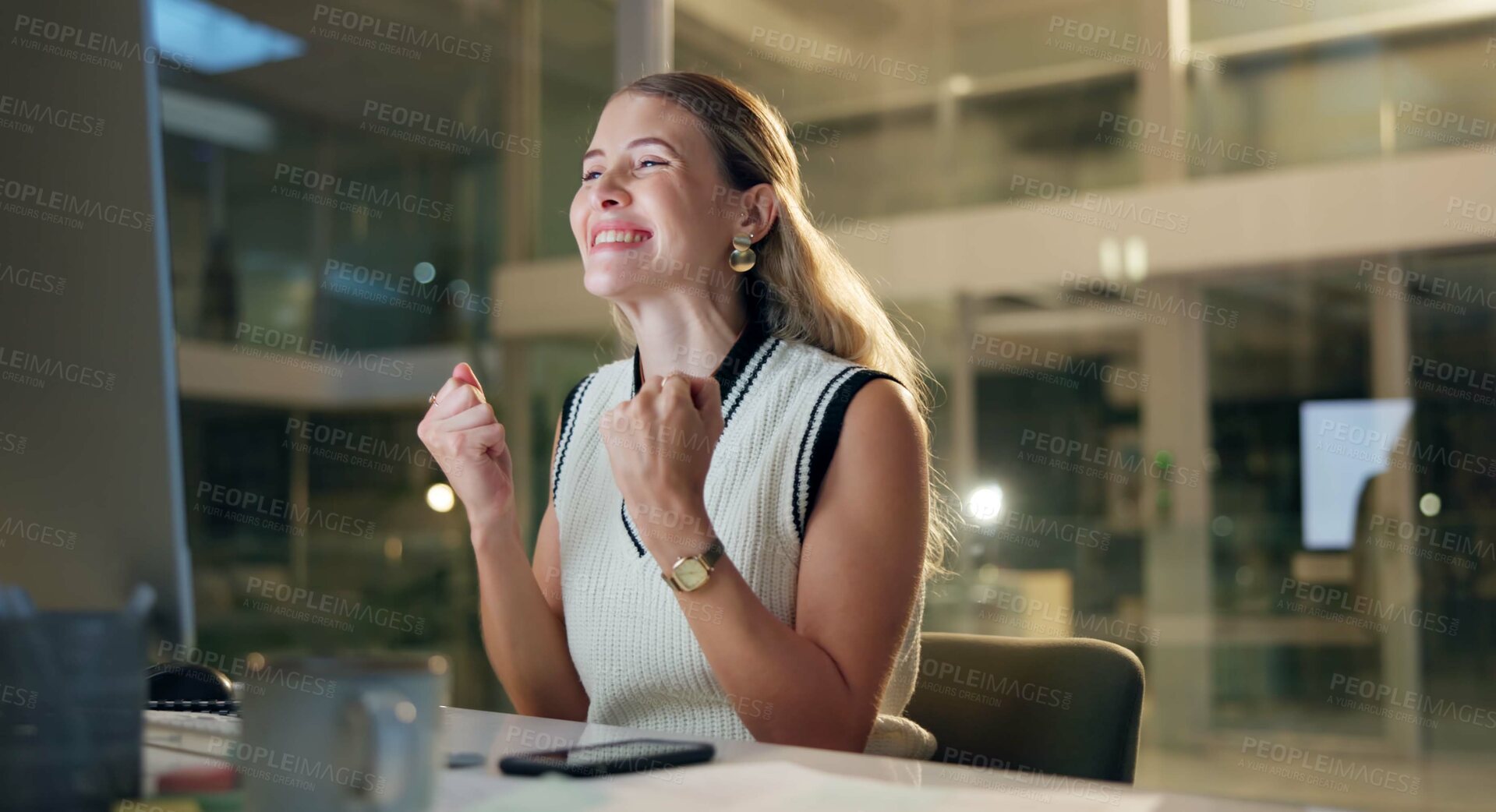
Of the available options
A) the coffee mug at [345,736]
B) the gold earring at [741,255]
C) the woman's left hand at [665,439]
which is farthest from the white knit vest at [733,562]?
the coffee mug at [345,736]

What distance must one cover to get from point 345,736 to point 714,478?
0.95 meters

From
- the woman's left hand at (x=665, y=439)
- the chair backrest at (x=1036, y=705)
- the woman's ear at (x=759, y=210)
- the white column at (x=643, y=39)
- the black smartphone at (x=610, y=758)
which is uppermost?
the white column at (x=643, y=39)

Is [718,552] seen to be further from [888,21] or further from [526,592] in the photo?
[888,21]

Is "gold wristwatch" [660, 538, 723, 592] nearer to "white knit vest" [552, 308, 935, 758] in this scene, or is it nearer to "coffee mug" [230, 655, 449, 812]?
"white knit vest" [552, 308, 935, 758]

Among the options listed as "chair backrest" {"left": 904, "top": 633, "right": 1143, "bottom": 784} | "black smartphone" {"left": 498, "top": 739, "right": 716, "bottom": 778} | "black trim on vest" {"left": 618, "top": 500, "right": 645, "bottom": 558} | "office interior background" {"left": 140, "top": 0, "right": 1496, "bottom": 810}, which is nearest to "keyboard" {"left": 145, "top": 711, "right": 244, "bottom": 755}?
"black smartphone" {"left": 498, "top": 739, "right": 716, "bottom": 778}

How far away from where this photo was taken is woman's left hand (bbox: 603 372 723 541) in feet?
3.75

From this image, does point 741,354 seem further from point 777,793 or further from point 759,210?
point 777,793

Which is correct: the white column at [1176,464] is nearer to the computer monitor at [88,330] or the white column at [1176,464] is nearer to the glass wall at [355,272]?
the glass wall at [355,272]

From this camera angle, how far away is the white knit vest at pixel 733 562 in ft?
4.61

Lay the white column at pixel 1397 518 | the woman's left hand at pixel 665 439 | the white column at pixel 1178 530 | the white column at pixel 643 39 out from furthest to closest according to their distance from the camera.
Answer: the white column at pixel 643 39
the white column at pixel 1178 530
the white column at pixel 1397 518
the woman's left hand at pixel 665 439

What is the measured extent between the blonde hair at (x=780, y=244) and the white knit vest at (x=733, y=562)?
96mm

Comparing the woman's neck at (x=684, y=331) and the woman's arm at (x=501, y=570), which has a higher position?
the woman's neck at (x=684, y=331)

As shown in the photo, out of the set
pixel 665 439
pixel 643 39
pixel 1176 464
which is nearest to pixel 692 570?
pixel 665 439

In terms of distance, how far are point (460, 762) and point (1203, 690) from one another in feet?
10.3
